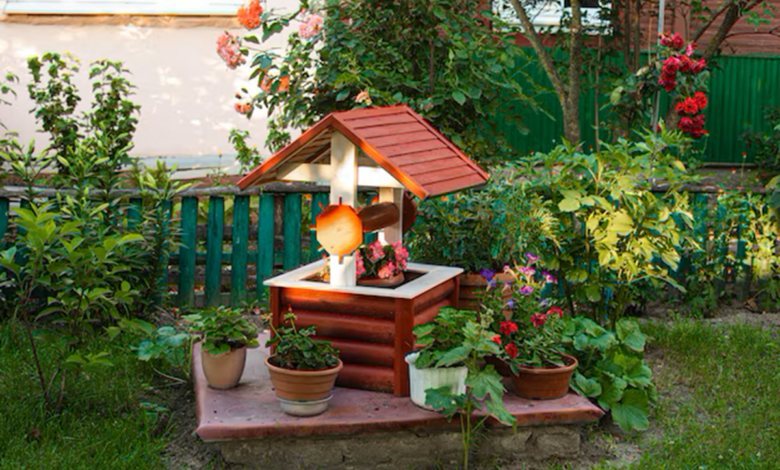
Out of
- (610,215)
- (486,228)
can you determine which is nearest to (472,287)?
(486,228)

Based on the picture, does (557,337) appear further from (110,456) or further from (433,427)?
(110,456)

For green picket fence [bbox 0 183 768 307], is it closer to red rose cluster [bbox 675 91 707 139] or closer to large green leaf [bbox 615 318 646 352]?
red rose cluster [bbox 675 91 707 139]

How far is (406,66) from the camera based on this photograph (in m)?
6.21

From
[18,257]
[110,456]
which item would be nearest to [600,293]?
[110,456]

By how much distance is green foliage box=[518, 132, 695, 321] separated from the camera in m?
5.03

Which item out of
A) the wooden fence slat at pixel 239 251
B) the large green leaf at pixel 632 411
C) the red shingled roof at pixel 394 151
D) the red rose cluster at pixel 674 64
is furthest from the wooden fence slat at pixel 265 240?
the red rose cluster at pixel 674 64

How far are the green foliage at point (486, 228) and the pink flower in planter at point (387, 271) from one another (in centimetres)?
72

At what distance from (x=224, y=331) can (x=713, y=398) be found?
282cm

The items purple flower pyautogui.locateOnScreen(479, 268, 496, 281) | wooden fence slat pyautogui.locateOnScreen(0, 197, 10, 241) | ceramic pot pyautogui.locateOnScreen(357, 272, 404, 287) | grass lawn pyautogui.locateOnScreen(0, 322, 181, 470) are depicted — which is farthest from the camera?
wooden fence slat pyautogui.locateOnScreen(0, 197, 10, 241)

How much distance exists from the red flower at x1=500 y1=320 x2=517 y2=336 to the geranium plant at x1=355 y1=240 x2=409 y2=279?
25.7 inches

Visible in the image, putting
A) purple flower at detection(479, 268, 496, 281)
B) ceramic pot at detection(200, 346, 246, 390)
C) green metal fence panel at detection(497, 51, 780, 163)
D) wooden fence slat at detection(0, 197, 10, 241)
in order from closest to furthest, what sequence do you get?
1. ceramic pot at detection(200, 346, 246, 390)
2. purple flower at detection(479, 268, 496, 281)
3. wooden fence slat at detection(0, 197, 10, 241)
4. green metal fence panel at detection(497, 51, 780, 163)

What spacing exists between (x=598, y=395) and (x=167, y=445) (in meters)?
2.26

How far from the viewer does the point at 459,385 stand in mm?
3992

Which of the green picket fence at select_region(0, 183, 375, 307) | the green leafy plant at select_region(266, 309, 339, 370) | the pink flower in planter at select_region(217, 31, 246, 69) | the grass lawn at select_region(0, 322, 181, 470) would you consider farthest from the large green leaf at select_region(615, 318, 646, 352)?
the pink flower in planter at select_region(217, 31, 246, 69)
